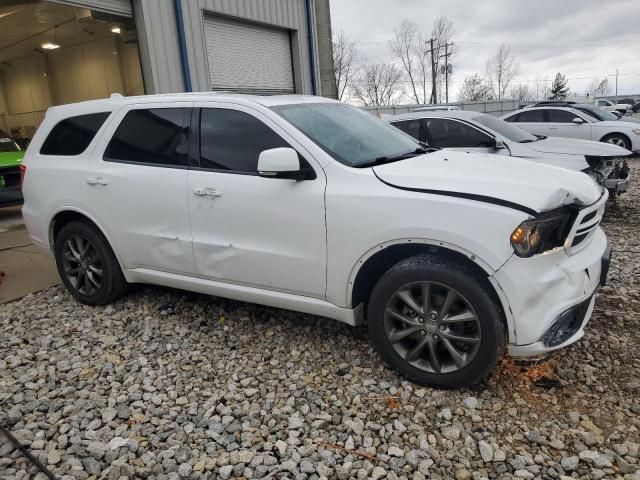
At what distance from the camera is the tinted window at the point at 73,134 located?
4168mm

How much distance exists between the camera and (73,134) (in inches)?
169

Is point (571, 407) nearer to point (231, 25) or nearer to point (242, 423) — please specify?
point (242, 423)

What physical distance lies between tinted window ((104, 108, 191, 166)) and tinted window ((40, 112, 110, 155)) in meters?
0.28

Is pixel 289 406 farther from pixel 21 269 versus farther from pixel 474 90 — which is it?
pixel 474 90

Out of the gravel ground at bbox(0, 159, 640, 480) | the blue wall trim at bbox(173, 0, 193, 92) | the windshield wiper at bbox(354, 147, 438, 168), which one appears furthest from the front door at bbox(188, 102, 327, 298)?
the blue wall trim at bbox(173, 0, 193, 92)

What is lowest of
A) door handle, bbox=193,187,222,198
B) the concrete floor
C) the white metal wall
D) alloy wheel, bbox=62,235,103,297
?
the concrete floor

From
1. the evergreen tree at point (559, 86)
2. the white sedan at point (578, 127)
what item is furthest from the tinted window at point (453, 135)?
the evergreen tree at point (559, 86)

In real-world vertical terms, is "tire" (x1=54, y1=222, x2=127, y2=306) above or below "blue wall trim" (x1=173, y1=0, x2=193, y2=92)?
below

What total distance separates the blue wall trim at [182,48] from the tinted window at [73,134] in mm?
5042

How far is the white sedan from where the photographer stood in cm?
1269

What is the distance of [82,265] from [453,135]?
18.4ft

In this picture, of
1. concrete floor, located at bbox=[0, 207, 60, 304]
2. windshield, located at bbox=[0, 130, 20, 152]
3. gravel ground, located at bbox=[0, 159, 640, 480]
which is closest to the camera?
gravel ground, located at bbox=[0, 159, 640, 480]

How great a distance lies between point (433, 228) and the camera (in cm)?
271

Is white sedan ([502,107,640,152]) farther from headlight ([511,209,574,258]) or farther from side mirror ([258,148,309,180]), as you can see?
side mirror ([258,148,309,180])
